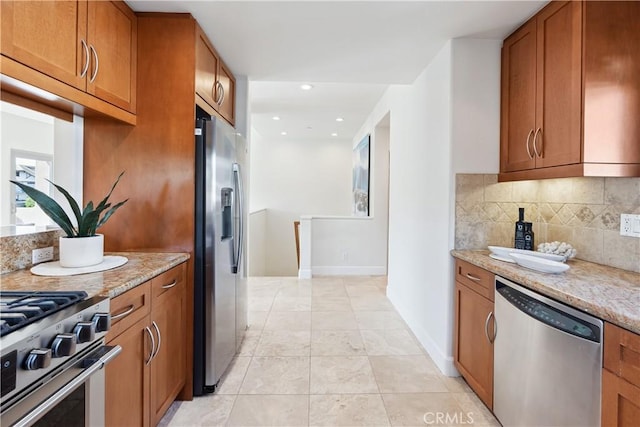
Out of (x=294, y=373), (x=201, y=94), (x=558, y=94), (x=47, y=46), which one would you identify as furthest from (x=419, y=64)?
(x=294, y=373)

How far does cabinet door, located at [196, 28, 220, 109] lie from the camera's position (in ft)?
6.77

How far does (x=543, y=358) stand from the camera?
1.36m

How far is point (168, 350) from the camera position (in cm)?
171

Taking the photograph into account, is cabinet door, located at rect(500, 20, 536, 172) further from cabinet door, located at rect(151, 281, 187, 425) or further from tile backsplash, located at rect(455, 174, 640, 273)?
cabinet door, located at rect(151, 281, 187, 425)

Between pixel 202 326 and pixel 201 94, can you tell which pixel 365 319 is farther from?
pixel 201 94

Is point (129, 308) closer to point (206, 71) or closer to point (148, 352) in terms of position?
point (148, 352)

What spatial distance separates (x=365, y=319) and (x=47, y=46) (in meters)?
3.14

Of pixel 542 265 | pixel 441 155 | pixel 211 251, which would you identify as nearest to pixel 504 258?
pixel 542 265

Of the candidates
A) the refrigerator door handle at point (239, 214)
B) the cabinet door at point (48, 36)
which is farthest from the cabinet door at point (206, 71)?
the cabinet door at point (48, 36)

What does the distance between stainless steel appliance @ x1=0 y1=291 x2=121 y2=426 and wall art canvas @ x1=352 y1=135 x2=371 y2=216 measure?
490 cm

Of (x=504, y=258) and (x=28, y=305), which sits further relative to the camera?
(x=504, y=258)

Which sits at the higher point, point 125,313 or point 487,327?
point 125,313

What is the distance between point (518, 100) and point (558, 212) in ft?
2.58

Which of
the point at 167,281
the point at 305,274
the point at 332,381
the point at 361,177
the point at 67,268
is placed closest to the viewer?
the point at 67,268
